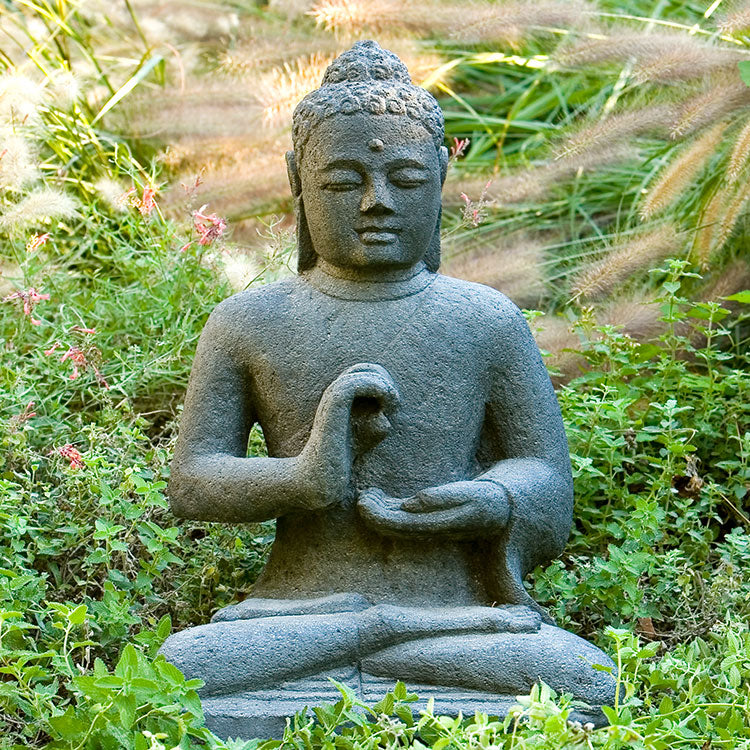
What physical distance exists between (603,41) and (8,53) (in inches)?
94.9

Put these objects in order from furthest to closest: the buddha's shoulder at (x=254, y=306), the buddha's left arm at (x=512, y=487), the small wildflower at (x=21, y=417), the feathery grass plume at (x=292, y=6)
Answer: the feathery grass plume at (x=292, y=6)
the small wildflower at (x=21, y=417)
the buddha's shoulder at (x=254, y=306)
the buddha's left arm at (x=512, y=487)

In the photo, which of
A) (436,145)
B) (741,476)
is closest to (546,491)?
(436,145)

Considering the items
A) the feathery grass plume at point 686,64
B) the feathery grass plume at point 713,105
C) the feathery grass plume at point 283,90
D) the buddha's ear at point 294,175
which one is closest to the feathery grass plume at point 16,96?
the feathery grass plume at point 283,90

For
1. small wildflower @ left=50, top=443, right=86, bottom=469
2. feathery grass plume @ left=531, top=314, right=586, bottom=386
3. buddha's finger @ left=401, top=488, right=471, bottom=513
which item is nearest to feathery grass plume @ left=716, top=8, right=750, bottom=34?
feathery grass plume @ left=531, top=314, right=586, bottom=386

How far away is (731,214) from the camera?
14.4 ft

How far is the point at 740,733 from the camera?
2.87 m

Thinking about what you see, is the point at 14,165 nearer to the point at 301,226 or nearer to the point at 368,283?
the point at 301,226

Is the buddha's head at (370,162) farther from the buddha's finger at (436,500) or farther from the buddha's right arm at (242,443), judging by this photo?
the buddha's finger at (436,500)

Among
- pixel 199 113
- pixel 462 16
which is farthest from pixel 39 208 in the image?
pixel 462 16

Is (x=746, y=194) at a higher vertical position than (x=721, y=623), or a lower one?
higher

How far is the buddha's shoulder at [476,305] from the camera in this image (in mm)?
3248

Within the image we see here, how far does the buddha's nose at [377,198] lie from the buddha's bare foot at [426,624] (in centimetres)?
85

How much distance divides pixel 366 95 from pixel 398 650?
46.5 inches

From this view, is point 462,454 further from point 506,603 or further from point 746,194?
point 746,194
